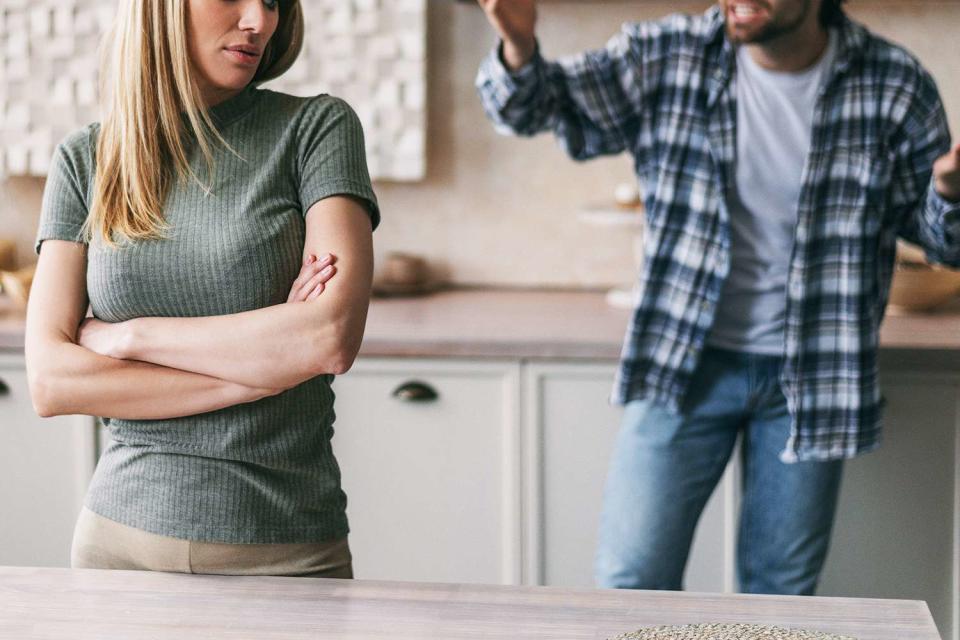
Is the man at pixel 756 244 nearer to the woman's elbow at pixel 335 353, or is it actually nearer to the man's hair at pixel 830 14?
the man's hair at pixel 830 14

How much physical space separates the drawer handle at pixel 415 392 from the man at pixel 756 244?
1.68 feet

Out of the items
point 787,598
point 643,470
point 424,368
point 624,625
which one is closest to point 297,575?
point 624,625

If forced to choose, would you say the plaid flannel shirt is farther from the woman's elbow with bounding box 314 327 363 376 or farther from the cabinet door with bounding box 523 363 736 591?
the woman's elbow with bounding box 314 327 363 376

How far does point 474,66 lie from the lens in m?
3.06

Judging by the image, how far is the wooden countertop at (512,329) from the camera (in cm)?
245

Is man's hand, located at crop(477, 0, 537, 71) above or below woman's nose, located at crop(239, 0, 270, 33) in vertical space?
below

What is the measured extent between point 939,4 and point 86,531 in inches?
94.6

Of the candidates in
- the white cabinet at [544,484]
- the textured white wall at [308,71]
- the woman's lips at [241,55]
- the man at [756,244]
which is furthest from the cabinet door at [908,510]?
the woman's lips at [241,55]

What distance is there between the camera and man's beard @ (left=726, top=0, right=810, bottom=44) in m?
1.97

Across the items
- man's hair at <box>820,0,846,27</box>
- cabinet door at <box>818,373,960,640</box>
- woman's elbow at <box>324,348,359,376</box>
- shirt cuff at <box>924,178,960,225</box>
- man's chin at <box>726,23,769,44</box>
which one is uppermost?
man's hair at <box>820,0,846,27</box>

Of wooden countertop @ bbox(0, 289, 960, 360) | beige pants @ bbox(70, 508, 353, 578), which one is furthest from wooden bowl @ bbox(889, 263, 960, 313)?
beige pants @ bbox(70, 508, 353, 578)

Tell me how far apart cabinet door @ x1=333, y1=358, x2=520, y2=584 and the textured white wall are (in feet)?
2.35

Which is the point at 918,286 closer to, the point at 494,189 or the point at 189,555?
the point at 494,189

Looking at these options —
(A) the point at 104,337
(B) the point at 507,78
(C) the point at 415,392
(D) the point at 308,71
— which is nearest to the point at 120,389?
(A) the point at 104,337
